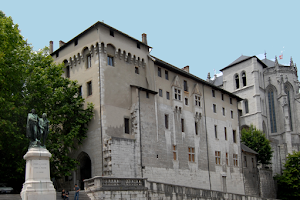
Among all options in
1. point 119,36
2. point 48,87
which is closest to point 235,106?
point 119,36

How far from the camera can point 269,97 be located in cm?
8481

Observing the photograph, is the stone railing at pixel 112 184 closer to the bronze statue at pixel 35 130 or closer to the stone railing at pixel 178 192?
the stone railing at pixel 178 192

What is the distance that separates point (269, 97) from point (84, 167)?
193ft

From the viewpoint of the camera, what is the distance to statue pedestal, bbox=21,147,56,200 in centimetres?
1988

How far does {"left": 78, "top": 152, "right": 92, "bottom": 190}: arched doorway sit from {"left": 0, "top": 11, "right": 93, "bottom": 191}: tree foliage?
1790mm

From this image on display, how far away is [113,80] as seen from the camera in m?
36.6

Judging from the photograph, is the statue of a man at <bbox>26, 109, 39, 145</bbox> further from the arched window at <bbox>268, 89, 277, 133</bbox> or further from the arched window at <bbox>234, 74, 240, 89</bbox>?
the arched window at <bbox>268, 89, 277, 133</bbox>

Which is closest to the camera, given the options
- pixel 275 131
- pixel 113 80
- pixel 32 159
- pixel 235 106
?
pixel 32 159

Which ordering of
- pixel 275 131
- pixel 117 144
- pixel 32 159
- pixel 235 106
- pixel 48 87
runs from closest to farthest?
pixel 32 159 → pixel 48 87 → pixel 117 144 → pixel 235 106 → pixel 275 131

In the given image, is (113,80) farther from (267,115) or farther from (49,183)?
(267,115)

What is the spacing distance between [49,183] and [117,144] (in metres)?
13.7

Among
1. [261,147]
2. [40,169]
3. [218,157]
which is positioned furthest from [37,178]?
[261,147]

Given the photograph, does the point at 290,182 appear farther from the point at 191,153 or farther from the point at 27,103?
the point at 27,103

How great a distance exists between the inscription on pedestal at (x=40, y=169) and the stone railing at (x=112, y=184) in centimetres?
614
